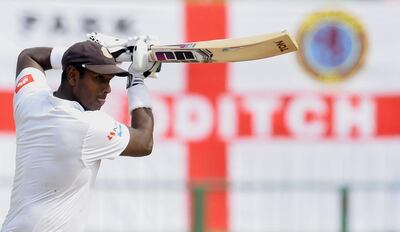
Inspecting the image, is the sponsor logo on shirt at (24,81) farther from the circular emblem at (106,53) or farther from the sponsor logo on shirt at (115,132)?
the sponsor logo on shirt at (115,132)

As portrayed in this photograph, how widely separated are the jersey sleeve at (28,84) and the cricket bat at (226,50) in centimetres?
54

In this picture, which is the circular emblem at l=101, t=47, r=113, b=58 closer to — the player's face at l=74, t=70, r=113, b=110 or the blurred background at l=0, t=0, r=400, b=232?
the player's face at l=74, t=70, r=113, b=110

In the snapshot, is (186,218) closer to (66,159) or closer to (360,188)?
(360,188)

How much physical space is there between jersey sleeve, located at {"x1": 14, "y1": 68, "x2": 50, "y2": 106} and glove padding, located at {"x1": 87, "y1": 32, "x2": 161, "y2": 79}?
308mm

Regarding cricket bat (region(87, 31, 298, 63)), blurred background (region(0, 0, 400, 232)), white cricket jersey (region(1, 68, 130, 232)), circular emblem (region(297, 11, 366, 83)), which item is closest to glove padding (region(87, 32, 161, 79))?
cricket bat (region(87, 31, 298, 63))

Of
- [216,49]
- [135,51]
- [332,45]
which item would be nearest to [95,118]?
[135,51]

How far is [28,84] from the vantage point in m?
5.48

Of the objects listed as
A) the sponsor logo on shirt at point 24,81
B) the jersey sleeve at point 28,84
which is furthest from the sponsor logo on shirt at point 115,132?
the sponsor logo on shirt at point 24,81

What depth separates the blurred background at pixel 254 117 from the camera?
32.1ft

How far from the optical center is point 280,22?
10.4 m

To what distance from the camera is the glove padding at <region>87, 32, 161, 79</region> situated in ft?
17.6

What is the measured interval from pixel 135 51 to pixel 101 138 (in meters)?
0.45

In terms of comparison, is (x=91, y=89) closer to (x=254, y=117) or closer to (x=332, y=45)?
(x=254, y=117)

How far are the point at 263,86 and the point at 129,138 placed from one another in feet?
17.2
